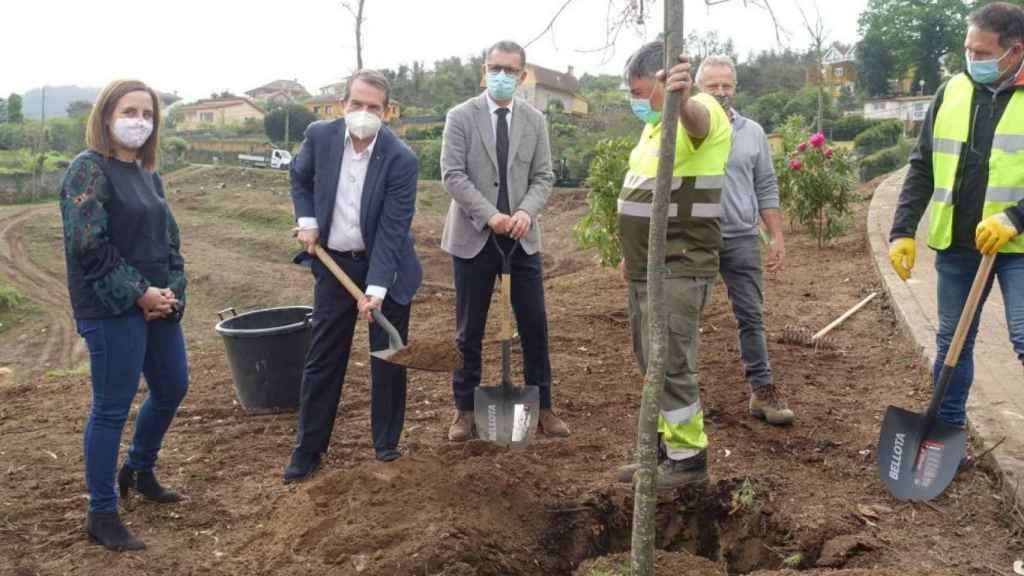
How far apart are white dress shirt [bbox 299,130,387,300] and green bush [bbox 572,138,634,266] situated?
4720mm

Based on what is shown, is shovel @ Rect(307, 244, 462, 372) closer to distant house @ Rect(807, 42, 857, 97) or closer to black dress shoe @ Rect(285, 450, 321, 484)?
black dress shoe @ Rect(285, 450, 321, 484)

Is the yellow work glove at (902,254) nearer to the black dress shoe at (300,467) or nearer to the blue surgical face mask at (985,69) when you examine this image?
the blue surgical face mask at (985,69)

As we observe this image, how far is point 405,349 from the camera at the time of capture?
4219 mm

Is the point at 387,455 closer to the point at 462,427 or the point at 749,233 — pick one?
the point at 462,427

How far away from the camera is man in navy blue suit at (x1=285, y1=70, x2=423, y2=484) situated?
4348mm

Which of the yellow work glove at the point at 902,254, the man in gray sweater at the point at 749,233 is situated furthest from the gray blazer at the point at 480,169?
the yellow work glove at the point at 902,254

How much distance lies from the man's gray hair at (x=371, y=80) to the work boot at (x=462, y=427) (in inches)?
69.2

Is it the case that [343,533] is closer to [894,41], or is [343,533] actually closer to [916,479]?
[916,479]

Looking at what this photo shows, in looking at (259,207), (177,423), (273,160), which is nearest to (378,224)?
(177,423)

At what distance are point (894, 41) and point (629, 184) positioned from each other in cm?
4943

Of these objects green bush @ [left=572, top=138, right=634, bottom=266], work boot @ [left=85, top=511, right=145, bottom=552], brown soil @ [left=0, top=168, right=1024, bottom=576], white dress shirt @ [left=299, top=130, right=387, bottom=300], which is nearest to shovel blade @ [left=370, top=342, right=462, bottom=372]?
brown soil @ [left=0, top=168, right=1024, bottom=576]

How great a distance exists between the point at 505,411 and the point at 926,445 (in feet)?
6.77

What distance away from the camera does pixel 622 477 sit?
4.14m

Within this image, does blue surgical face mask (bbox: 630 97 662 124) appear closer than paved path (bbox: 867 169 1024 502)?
Yes
